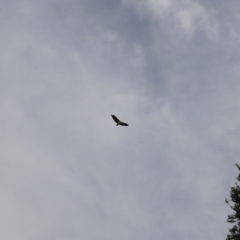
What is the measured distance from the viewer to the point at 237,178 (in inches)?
826

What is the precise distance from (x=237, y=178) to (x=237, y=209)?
2.43 meters

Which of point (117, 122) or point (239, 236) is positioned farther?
point (117, 122)

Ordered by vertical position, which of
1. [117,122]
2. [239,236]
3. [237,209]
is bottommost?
[239,236]

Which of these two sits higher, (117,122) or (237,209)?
(117,122)

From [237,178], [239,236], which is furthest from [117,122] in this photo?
[239,236]

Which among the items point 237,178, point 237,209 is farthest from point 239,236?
point 237,178

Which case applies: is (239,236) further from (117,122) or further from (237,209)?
(117,122)

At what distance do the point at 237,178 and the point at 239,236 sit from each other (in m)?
4.11

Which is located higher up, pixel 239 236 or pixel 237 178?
pixel 237 178

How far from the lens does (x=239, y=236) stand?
1894cm

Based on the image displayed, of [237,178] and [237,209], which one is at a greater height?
[237,178]

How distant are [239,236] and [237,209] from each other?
1.74 m

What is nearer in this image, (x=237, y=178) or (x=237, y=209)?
(x=237, y=209)

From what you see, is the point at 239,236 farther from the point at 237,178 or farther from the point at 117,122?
the point at 117,122
